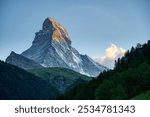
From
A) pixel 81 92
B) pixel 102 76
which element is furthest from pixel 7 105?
pixel 102 76

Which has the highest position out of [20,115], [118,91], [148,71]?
[148,71]

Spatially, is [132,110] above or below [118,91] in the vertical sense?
below

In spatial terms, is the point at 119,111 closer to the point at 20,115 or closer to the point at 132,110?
the point at 132,110

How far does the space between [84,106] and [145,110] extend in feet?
7.25

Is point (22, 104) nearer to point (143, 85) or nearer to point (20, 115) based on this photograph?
point (20, 115)

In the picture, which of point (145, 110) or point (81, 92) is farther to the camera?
point (81, 92)

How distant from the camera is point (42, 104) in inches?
596

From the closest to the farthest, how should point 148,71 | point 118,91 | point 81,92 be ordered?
point 118,91, point 148,71, point 81,92

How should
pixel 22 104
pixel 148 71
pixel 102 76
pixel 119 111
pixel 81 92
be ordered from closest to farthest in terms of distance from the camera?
1. pixel 119 111
2. pixel 22 104
3. pixel 148 71
4. pixel 81 92
5. pixel 102 76

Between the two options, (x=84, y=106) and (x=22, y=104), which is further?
(x=22, y=104)

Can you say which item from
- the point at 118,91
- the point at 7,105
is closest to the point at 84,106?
the point at 7,105

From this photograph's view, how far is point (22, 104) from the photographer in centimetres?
1562

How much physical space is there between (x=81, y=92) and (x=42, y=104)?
147 metres

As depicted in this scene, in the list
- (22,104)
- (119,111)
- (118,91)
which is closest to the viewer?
(119,111)
